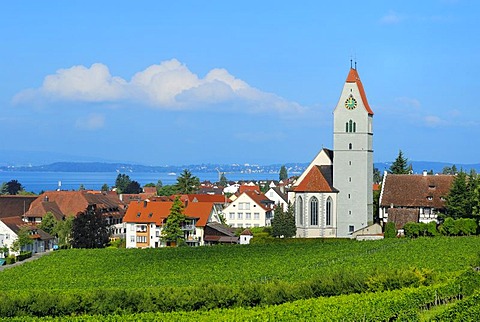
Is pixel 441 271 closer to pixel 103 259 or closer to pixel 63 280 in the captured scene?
pixel 63 280

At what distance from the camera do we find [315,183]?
244 ft

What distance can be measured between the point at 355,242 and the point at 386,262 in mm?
16292

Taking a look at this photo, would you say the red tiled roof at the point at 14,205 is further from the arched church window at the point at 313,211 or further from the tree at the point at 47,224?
the arched church window at the point at 313,211

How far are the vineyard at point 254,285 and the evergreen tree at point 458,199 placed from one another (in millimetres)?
9192

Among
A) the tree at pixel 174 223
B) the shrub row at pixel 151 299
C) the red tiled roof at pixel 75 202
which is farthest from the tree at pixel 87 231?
the shrub row at pixel 151 299

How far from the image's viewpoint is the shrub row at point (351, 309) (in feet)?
98.8

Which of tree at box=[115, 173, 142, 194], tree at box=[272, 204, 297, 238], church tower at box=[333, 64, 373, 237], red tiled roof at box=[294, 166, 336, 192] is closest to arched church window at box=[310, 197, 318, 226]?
red tiled roof at box=[294, 166, 336, 192]

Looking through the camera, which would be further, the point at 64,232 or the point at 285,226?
the point at 64,232

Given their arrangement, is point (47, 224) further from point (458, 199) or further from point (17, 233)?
point (458, 199)

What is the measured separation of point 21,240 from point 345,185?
30.2 meters

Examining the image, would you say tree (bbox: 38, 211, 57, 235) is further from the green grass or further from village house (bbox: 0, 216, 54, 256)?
the green grass

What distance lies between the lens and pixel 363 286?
1464 inches

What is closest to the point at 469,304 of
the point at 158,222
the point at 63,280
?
the point at 63,280

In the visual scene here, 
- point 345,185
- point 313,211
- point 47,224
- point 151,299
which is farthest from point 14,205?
point 151,299
